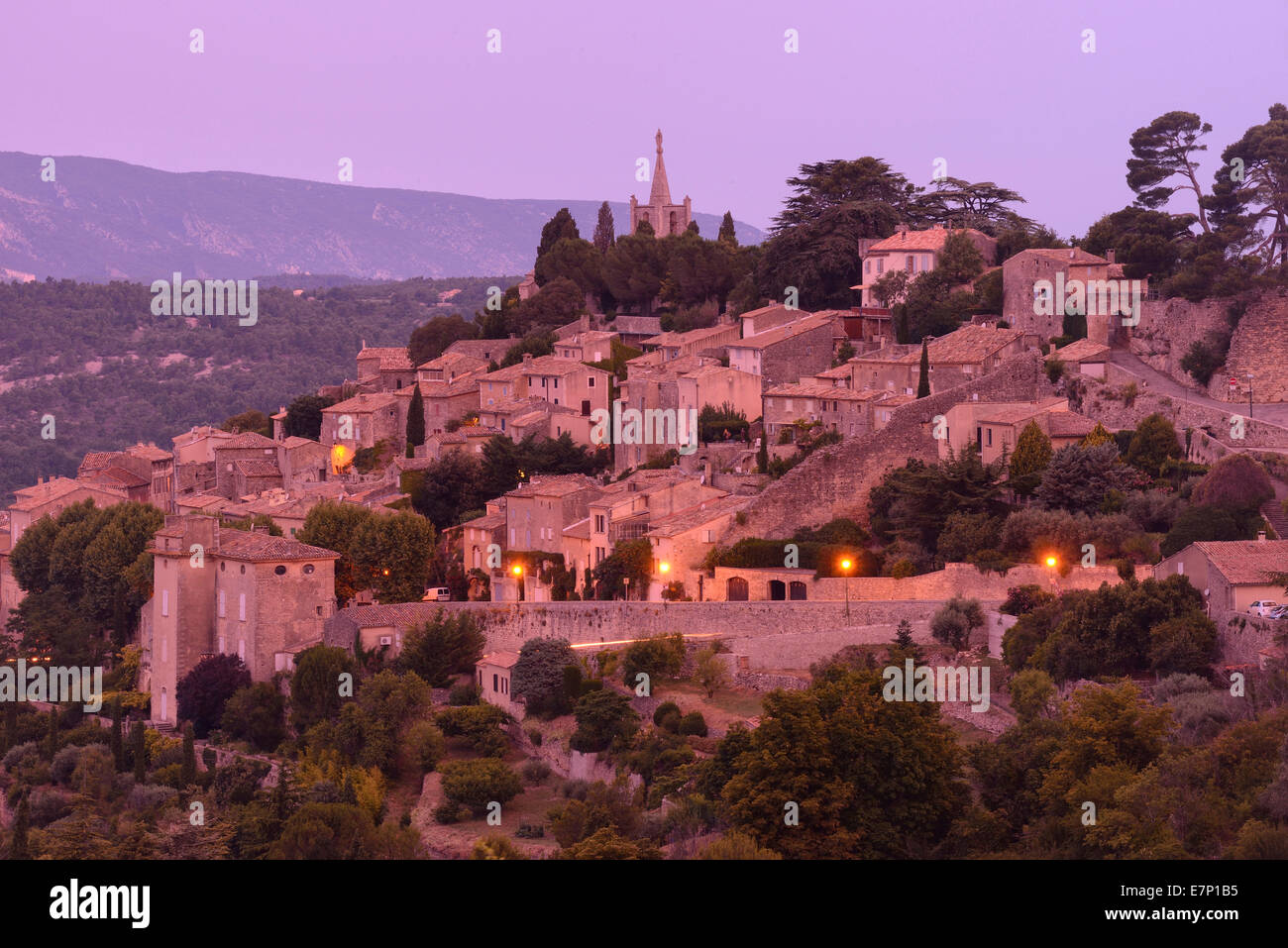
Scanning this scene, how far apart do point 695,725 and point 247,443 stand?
25900 mm

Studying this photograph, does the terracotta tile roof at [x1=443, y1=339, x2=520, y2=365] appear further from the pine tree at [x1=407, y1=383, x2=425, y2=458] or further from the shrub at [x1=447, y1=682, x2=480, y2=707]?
the shrub at [x1=447, y1=682, x2=480, y2=707]

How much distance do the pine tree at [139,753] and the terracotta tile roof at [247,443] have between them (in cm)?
1664

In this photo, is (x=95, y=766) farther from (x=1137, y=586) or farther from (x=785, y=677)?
Result: (x=1137, y=586)

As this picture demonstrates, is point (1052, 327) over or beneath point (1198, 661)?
Result: over

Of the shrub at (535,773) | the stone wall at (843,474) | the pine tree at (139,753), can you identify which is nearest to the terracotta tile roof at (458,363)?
the stone wall at (843,474)

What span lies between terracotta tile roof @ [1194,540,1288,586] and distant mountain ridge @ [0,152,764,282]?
128 meters

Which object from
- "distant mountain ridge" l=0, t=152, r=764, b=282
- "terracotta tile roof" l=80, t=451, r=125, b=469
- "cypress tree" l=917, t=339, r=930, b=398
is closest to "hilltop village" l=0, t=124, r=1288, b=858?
"cypress tree" l=917, t=339, r=930, b=398

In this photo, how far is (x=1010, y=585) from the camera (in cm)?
2889

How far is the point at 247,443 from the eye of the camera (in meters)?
48.4

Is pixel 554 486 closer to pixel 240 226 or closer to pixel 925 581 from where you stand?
pixel 925 581

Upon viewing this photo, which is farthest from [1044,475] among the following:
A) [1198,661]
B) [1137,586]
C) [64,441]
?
[64,441]

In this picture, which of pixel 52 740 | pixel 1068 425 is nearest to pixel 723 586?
pixel 1068 425

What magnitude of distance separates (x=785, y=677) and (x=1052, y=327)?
14276mm
